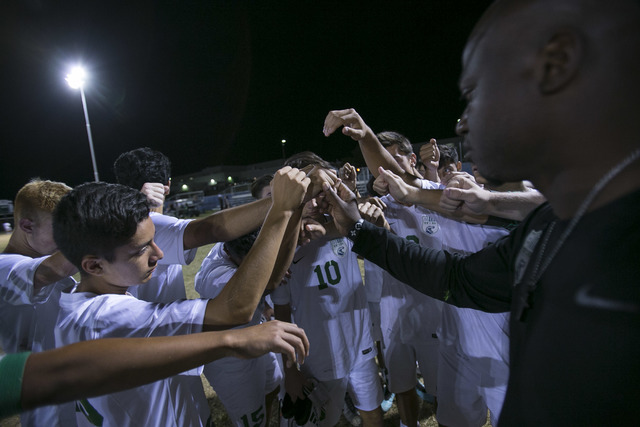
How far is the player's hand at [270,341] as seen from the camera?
1126 millimetres

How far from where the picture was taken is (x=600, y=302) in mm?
687

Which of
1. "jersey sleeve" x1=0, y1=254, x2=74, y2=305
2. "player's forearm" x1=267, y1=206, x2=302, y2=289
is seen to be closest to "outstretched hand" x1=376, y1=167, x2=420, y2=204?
"player's forearm" x1=267, y1=206, x2=302, y2=289

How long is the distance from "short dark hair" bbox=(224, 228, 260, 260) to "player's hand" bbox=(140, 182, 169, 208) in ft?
2.15

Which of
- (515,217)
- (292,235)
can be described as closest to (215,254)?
(292,235)

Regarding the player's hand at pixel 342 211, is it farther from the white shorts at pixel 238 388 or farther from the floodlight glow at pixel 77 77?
the floodlight glow at pixel 77 77

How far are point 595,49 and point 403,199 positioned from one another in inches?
65.9

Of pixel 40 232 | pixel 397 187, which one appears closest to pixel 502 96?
pixel 397 187

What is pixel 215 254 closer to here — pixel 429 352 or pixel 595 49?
pixel 429 352

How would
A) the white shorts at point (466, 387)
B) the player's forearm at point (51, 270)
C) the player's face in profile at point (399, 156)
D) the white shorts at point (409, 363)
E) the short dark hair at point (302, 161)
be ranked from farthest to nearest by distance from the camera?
the player's face in profile at point (399, 156)
the short dark hair at point (302, 161)
the white shorts at point (409, 363)
the white shorts at point (466, 387)
the player's forearm at point (51, 270)

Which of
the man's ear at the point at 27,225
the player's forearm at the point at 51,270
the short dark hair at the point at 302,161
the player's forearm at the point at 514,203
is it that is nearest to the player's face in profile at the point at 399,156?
the short dark hair at the point at 302,161

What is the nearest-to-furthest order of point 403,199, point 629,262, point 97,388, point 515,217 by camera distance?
point 629,262 < point 97,388 < point 515,217 < point 403,199

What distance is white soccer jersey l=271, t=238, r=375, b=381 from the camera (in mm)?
2500

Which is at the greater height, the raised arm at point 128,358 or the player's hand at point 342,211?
the player's hand at point 342,211

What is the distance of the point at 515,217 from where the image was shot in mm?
2076
